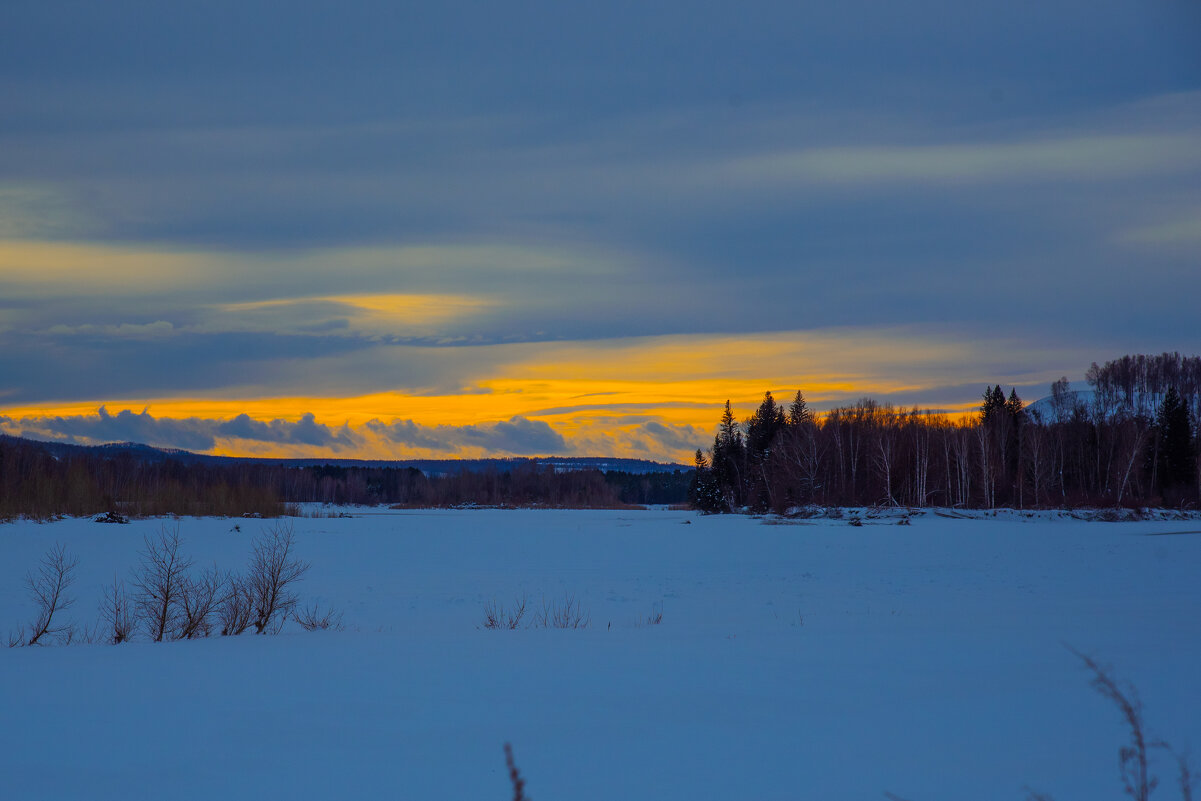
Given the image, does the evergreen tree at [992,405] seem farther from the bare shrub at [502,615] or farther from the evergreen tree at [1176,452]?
the bare shrub at [502,615]

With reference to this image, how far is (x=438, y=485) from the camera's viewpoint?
6688 inches

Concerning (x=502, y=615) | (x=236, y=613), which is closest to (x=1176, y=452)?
(x=502, y=615)

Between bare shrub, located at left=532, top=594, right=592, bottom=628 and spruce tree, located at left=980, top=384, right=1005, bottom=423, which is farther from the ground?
spruce tree, located at left=980, top=384, right=1005, bottom=423

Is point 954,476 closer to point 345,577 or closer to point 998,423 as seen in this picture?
point 998,423

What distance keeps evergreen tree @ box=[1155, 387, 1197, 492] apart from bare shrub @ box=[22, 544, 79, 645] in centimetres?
7387

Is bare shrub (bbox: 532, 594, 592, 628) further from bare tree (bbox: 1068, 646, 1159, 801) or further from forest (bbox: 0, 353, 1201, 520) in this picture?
forest (bbox: 0, 353, 1201, 520)

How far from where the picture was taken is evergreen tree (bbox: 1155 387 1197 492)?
7044 cm

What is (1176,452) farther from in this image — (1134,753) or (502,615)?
(1134,753)

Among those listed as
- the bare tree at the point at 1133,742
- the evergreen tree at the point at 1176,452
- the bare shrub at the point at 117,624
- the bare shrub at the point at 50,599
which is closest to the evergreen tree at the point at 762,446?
the evergreen tree at the point at 1176,452

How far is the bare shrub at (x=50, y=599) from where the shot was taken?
46.0 ft

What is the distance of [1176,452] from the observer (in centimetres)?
7119

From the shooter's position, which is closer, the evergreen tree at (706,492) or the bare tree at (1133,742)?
the bare tree at (1133,742)

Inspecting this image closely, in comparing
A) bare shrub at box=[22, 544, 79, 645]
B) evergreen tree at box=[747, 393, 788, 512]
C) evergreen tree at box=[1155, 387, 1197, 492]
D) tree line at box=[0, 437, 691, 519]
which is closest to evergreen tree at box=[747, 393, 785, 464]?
evergreen tree at box=[747, 393, 788, 512]

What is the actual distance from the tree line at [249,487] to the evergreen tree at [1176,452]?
231 ft
